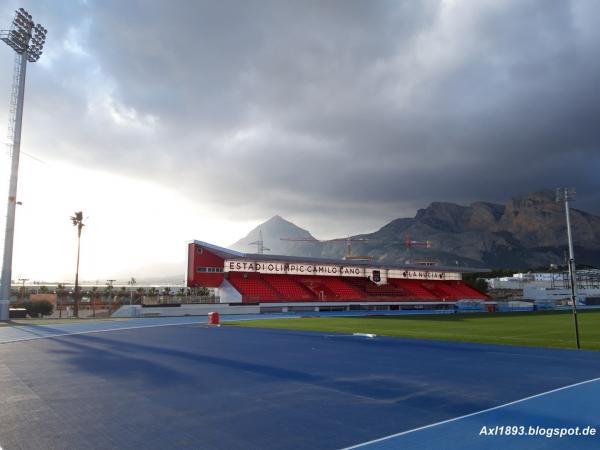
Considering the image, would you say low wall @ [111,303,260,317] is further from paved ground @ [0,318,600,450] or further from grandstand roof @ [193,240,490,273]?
paved ground @ [0,318,600,450]

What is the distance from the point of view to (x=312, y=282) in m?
71.6

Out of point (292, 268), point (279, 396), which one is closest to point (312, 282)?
point (292, 268)

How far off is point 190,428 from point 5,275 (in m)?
40.2

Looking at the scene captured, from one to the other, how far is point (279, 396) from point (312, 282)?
6211 centimetres

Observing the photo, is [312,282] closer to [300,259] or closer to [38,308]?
[300,259]

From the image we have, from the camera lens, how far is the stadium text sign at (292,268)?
213ft

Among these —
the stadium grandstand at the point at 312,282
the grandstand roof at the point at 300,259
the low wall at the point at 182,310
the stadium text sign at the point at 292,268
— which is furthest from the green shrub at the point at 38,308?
the stadium text sign at the point at 292,268

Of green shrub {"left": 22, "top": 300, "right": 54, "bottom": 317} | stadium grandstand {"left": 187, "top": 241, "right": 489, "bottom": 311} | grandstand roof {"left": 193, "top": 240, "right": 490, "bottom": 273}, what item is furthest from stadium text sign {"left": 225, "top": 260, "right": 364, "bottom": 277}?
green shrub {"left": 22, "top": 300, "right": 54, "bottom": 317}

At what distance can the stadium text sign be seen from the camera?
6482 centimetres

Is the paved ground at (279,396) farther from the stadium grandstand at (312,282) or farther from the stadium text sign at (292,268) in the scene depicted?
the stadium text sign at (292,268)

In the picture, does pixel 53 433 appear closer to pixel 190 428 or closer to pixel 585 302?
pixel 190 428

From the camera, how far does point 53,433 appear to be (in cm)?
712

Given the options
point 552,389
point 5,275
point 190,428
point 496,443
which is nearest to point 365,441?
point 496,443

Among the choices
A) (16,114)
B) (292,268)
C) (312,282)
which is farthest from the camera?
(312,282)
